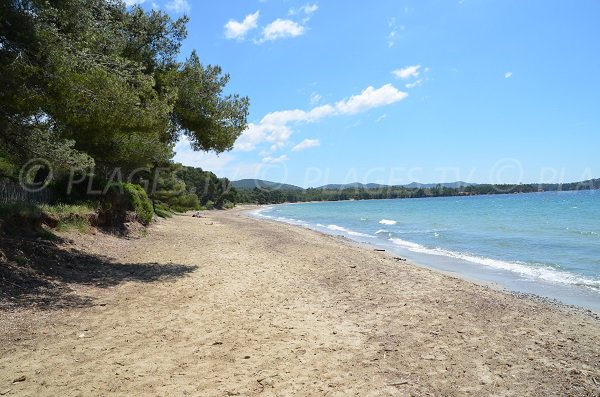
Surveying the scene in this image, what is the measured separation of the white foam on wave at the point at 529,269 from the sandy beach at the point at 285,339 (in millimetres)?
4229

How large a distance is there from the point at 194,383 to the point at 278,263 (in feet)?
27.1

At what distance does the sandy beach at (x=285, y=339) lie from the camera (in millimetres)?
4289

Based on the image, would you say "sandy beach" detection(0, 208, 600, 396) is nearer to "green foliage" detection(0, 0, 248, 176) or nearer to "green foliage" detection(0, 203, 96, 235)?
"green foliage" detection(0, 203, 96, 235)

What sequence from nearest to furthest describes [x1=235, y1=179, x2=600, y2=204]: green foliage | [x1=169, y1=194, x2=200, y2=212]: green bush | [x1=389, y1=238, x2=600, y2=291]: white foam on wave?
[x1=389, y1=238, x2=600, y2=291]: white foam on wave
[x1=169, y1=194, x2=200, y2=212]: green bush
[x1=235, y1=179, x2=600, y2=204]: green foliage

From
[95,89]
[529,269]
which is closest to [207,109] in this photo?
[95,89]

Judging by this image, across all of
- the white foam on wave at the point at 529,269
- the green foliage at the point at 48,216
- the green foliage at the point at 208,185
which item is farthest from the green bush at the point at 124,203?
the green foliage at the point at 208,185

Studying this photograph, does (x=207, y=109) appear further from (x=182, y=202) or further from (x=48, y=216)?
(x=182, y=202)

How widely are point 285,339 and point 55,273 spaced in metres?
6.04

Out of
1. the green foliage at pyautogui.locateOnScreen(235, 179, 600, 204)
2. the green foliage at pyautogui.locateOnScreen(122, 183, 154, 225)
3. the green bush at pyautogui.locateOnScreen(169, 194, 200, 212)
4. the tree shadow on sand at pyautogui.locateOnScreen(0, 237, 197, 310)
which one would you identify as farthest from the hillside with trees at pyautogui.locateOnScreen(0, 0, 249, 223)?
the green foliage at pyautogui.locateOnScreen(235, 179, 600, 204)

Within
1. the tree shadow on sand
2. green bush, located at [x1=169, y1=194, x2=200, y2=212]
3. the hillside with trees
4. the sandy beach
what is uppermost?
the hillside with trees

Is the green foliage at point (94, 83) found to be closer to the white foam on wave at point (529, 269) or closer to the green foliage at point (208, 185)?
the white foam on wave at point (529, 269)

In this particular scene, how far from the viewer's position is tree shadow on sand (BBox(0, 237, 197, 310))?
7023mm

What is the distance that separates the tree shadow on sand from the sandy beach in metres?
0.08

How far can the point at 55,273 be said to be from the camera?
28.8 ft
